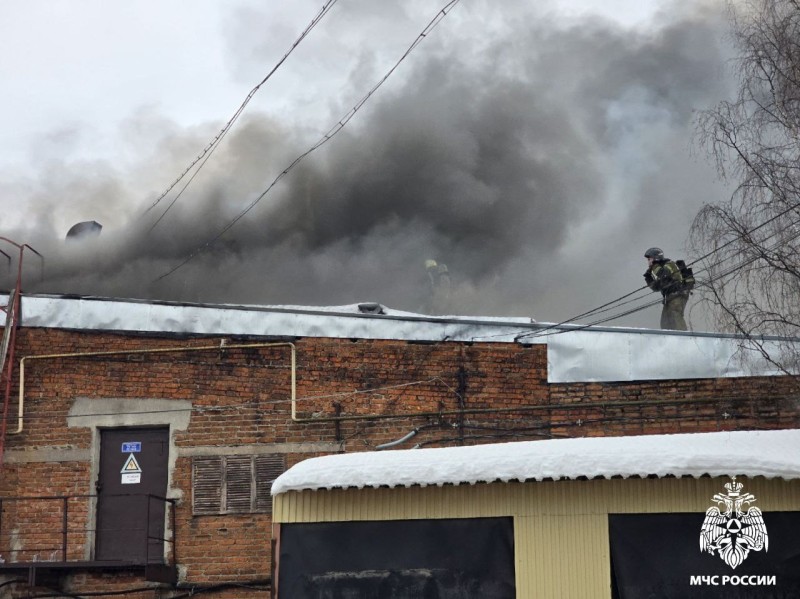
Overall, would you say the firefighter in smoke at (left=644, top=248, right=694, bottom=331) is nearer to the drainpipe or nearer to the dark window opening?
the drainpipe

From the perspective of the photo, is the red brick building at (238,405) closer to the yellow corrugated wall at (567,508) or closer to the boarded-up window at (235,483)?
the boarded-up window at (235,483)

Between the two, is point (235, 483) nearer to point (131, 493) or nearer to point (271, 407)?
point (271, 407)

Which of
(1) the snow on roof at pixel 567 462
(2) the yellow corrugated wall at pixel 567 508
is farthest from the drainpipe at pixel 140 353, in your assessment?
(2) the yellow corrugated wall at pixel 567 508

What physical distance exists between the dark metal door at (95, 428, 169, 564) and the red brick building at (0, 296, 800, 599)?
2cm

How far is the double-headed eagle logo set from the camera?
27.1 feet

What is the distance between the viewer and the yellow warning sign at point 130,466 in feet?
Result: 44.6

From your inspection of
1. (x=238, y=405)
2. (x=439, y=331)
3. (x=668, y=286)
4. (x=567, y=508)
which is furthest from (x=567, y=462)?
(x=668, y=286)

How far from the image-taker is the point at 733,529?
27.3 ft

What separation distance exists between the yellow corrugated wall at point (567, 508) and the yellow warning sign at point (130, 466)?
5417 millimetres

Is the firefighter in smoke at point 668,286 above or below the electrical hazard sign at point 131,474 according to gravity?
above

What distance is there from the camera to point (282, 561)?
945 cm

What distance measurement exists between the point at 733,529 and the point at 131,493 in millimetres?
8074

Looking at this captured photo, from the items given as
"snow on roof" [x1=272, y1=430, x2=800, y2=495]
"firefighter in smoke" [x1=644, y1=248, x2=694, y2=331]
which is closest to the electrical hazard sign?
"snow on roof" [x1=272, y1=430, x2=800, y2=495]

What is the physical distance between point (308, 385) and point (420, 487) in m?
4.56
